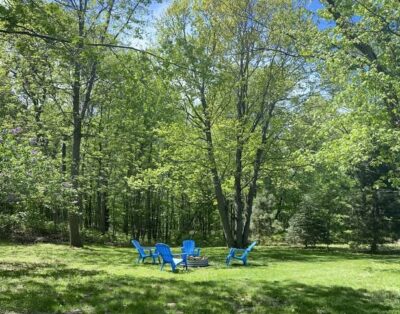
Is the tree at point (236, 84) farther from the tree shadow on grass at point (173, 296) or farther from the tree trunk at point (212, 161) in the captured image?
the tree shadow on grass at point (173, 296)

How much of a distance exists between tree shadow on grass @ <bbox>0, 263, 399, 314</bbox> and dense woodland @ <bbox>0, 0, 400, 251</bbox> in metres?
3.94

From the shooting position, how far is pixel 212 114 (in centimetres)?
2133

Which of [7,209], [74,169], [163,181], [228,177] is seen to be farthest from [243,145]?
[7,209]

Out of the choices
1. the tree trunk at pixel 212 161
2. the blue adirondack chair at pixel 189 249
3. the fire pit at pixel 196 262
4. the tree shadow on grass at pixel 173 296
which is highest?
the tree trunk at pixel 212 161

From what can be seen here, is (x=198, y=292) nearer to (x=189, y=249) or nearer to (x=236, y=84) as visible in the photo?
(x=189, y=249)

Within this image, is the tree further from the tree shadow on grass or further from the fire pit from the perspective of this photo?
the tree shadow on grass

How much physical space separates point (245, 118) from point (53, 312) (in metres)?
16.3

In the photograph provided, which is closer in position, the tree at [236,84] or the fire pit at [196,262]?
the fire pit at [196,262]

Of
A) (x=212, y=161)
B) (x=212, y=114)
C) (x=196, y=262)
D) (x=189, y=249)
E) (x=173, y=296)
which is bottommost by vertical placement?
(x=173, y=296)

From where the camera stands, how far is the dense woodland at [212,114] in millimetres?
9352

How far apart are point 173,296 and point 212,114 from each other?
14479mm

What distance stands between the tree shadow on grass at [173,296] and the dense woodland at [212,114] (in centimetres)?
394

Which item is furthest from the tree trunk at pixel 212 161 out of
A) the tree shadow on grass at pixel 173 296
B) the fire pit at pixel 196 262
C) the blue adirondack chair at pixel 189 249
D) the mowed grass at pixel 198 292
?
the tree shadow on grass at pixel 173 296

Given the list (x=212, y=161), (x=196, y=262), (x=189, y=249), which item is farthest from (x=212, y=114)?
(x=196, y=262)
